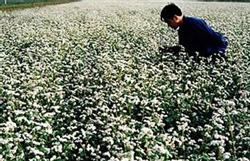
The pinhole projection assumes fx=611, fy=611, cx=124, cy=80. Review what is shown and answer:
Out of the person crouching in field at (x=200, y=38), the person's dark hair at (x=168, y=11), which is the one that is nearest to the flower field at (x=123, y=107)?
the person crouching in field at (x=200, y=38)

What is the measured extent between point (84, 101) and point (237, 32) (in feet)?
27.6

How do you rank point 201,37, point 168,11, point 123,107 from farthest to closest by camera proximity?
point 201,37 → point 168,11 → point 123,107

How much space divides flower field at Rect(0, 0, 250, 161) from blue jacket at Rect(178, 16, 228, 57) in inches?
9.3

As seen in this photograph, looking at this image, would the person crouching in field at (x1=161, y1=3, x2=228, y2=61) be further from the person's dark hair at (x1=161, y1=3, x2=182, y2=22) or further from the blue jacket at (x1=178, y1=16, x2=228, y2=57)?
the person's dark hair at (x1=161, y1=3, x2=182, y2=22)

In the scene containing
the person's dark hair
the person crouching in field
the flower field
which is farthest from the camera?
the person crouching in field

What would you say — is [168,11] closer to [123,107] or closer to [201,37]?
[201,37]

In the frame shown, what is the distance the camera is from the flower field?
20.7 feet

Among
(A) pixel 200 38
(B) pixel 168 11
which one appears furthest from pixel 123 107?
(A) pixel 200 38

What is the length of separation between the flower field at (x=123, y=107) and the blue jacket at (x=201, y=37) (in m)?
0.24

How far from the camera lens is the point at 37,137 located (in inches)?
268

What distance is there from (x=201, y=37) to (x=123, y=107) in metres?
3.54

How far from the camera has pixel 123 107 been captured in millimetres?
8047

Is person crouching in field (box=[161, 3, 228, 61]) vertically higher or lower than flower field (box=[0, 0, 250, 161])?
higher

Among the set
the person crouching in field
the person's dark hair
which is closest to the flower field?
the person crouching in field
